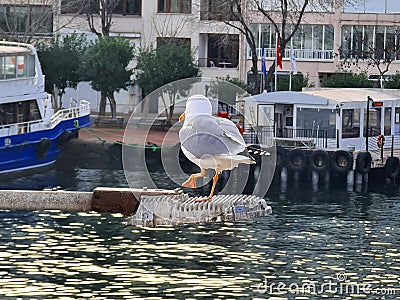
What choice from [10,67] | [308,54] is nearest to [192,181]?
[10,67]

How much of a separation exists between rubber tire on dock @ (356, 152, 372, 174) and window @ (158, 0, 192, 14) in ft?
82.7

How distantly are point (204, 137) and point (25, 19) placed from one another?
169 ft

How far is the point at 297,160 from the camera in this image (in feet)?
167

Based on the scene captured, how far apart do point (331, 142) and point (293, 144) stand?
1.92 meters

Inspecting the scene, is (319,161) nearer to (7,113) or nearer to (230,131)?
(7,113)

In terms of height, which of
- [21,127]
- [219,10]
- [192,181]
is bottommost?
[21,127]

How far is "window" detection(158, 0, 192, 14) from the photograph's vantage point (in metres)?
73.9

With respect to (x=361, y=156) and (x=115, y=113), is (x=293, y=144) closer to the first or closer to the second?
(x=361, y=156)

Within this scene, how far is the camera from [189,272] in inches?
1174

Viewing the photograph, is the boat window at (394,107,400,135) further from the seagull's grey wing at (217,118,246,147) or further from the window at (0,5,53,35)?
the seagull's grey wing at (217,118,246,147)

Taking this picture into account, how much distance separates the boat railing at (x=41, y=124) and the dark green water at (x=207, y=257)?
449 inches

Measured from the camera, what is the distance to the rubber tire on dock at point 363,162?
165 ft

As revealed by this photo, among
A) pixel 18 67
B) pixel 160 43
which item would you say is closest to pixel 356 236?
pixel 18 67

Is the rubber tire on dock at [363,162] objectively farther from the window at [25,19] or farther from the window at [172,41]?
the window at [25,19]
